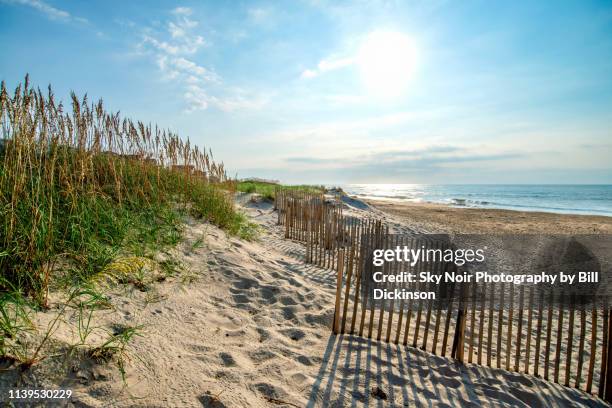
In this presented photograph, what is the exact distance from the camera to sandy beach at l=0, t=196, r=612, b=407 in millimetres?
1830

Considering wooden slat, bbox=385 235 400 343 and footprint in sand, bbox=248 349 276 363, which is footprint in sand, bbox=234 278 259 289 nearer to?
footprint in sand, bbox=248 349 276 363

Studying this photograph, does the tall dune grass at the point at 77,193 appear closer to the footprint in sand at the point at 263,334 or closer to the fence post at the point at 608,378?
the footprint in sand at the point at 263,334

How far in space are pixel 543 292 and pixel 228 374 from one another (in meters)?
2.84

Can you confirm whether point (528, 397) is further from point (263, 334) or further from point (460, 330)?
point (263, 334)

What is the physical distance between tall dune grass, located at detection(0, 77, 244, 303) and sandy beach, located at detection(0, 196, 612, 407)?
505 millimetres

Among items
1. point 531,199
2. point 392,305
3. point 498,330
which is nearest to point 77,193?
point 392,305

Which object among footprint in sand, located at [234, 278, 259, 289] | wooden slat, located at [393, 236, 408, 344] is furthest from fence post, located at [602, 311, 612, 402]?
footprint in sand, located at [234, 278, 259, 289]

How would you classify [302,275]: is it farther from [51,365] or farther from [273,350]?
[51,365]

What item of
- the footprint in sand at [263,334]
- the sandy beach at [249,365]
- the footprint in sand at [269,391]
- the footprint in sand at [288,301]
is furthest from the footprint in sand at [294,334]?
the footprint in sand at [269,391]

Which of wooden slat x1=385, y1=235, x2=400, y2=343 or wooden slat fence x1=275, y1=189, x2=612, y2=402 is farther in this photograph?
wooden slat x1=385, y1=235, x2=400, y2=343

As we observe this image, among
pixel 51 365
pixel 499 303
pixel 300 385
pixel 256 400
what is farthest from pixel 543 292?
pixel 51 365

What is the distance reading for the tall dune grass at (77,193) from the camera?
2.26 m

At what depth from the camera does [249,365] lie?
2287 mm

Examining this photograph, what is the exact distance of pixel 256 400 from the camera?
6.42 ft
